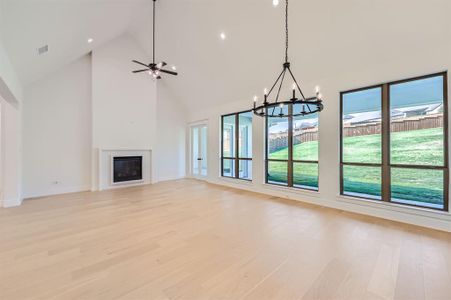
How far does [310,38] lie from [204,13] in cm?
261

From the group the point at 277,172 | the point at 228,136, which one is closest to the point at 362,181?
the point at 277,172

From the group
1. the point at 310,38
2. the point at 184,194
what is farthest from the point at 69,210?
the point at 310,38

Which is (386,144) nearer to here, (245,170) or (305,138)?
(305,138)

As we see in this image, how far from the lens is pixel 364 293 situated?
1852 millimetres

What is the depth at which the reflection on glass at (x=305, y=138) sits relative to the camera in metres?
5.20

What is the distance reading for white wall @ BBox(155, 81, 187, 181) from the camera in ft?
26.7

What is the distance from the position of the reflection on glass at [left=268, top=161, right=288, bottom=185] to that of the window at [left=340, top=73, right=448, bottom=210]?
4.89 feet

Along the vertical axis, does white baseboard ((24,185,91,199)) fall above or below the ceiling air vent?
below

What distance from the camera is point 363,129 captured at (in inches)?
173

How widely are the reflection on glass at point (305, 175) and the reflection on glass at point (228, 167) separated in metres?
2.41

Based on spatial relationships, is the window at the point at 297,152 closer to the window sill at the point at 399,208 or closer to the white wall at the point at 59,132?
the window sill at the point at 399,208

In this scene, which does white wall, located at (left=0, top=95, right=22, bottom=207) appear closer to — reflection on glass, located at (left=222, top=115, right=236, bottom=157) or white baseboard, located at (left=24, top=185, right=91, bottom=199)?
white baseboard, located at (left=24, top=185, right=91, bottom=199)

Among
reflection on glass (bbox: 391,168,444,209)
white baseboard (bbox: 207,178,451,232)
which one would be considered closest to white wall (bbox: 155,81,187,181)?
white baseboard (bbox: 207,178,451,232)

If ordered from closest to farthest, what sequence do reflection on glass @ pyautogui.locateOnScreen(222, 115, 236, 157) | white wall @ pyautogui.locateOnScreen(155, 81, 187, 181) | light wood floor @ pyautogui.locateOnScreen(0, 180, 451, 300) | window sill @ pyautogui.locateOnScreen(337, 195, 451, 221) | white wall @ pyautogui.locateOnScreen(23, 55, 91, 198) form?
light wood floor @ pyautogui.locateOnScreen(0, 180, 451, 300) → window sill @ pyautogui.locateOnScreen(337, 195, 451, 221) → white wall @ pyautogui.locateOnScreen(23, 55, 91, 198) → reflection on glass @ pyautogui.locateOnScreen(222, 115, 236, 157) → white wall @ pyautogui.locateOnScreen(155, 81, 187, 181)
